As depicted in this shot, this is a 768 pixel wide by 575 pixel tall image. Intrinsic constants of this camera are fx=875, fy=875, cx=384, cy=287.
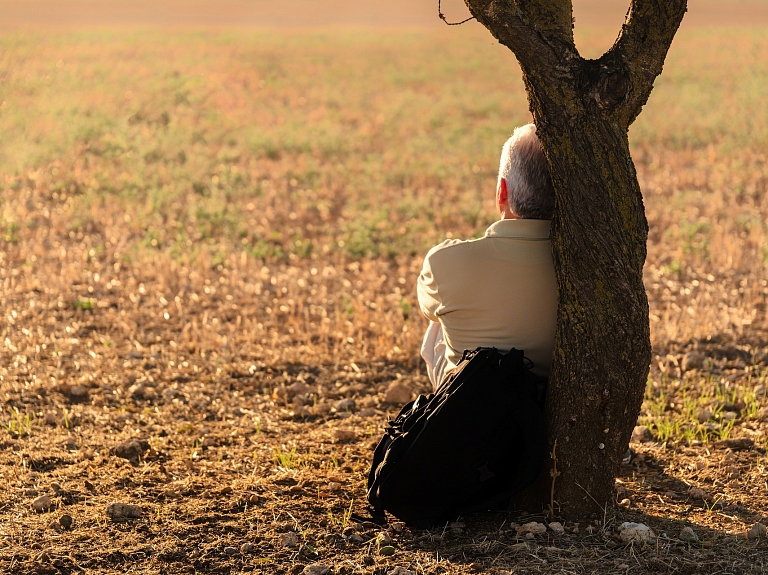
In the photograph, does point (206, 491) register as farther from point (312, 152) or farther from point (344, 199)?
point (312, 152)

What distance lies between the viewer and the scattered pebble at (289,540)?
3.65 metres

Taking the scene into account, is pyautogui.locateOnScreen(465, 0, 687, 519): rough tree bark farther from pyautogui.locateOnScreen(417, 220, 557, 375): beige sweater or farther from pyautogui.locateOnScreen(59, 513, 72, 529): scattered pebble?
pyautogui.locateOnScreen(59, 513, 72, 529): scattered pebble

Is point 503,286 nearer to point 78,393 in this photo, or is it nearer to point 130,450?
point 130,450

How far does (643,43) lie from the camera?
3629 millimetres

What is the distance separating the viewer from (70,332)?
6.92 m

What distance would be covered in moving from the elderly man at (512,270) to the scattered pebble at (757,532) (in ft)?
3.58

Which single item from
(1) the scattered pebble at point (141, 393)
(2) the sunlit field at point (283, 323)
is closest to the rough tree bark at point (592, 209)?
(2) the sunlit field at point (283, 323)

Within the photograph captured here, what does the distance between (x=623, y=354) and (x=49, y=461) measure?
3.01m

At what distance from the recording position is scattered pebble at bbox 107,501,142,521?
391 cm

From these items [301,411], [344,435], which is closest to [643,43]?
[344,435]

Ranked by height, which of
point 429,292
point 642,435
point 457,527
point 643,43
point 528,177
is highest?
point 643,43

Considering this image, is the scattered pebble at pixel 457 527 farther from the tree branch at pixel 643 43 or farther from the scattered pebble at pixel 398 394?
the scattered pebble at pixel 398 394

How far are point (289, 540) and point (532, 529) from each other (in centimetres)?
102

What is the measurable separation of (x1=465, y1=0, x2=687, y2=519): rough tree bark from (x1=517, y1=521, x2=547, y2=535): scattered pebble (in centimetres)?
26
